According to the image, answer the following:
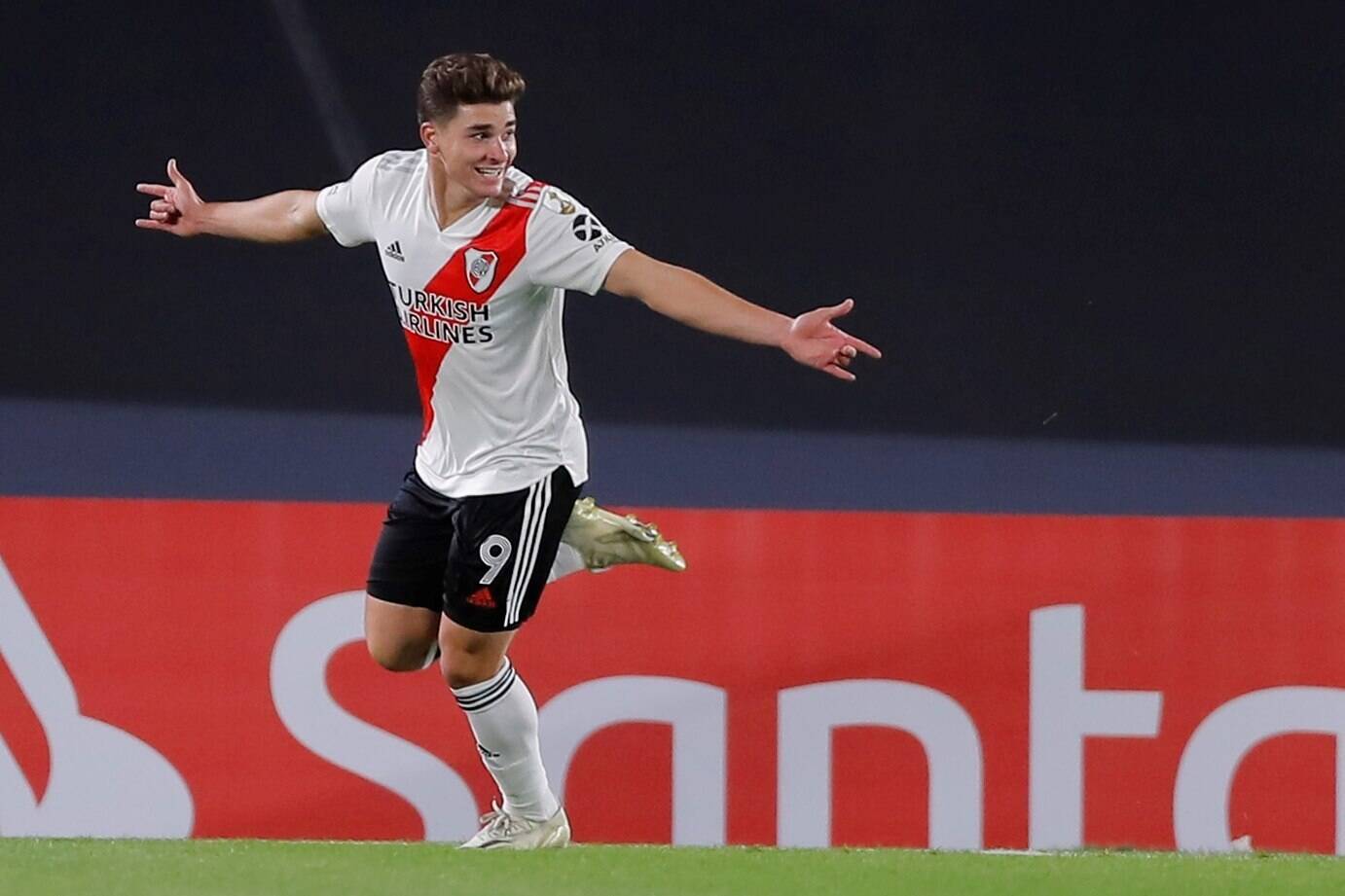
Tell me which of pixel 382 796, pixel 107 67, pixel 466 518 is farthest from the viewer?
pixel 107 67

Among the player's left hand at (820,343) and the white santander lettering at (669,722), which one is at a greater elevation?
the player's left hand at (820,343)

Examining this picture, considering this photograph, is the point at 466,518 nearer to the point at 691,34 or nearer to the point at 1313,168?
the point at 691,34

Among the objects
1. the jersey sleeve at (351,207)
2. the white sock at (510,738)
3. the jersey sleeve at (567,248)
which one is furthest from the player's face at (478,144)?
the white sock at (510,738)

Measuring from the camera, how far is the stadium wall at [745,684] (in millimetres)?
6445

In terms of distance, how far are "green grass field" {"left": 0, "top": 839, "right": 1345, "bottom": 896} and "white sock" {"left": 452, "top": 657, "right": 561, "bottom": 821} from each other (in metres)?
0.34

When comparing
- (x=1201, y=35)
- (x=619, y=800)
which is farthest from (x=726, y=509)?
(x=1201, y=35)

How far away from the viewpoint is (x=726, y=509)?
21.8 feet

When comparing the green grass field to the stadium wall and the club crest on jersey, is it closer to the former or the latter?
the club crest on jersey

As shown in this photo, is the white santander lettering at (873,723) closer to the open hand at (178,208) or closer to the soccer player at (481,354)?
the soccer player at (481,354)

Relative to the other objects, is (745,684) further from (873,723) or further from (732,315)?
(732,315)

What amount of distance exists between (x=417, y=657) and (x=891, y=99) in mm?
2937

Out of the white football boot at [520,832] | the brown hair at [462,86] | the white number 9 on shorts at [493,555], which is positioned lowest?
the white football boot at [520,832]

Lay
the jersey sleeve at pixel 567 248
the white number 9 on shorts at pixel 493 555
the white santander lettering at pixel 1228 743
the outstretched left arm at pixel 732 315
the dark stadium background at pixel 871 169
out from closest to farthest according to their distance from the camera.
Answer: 1. the outstretched left arm at pixel 732 315
2. the jersey sleeve at pixel 567 248
3. the white number 9 on shorts at pixel 493 555
4. the white santander lettering at pixel 1228 743
5. the dark stadium background at pixel 871 169

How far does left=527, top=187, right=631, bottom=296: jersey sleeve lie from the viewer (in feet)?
15.4
